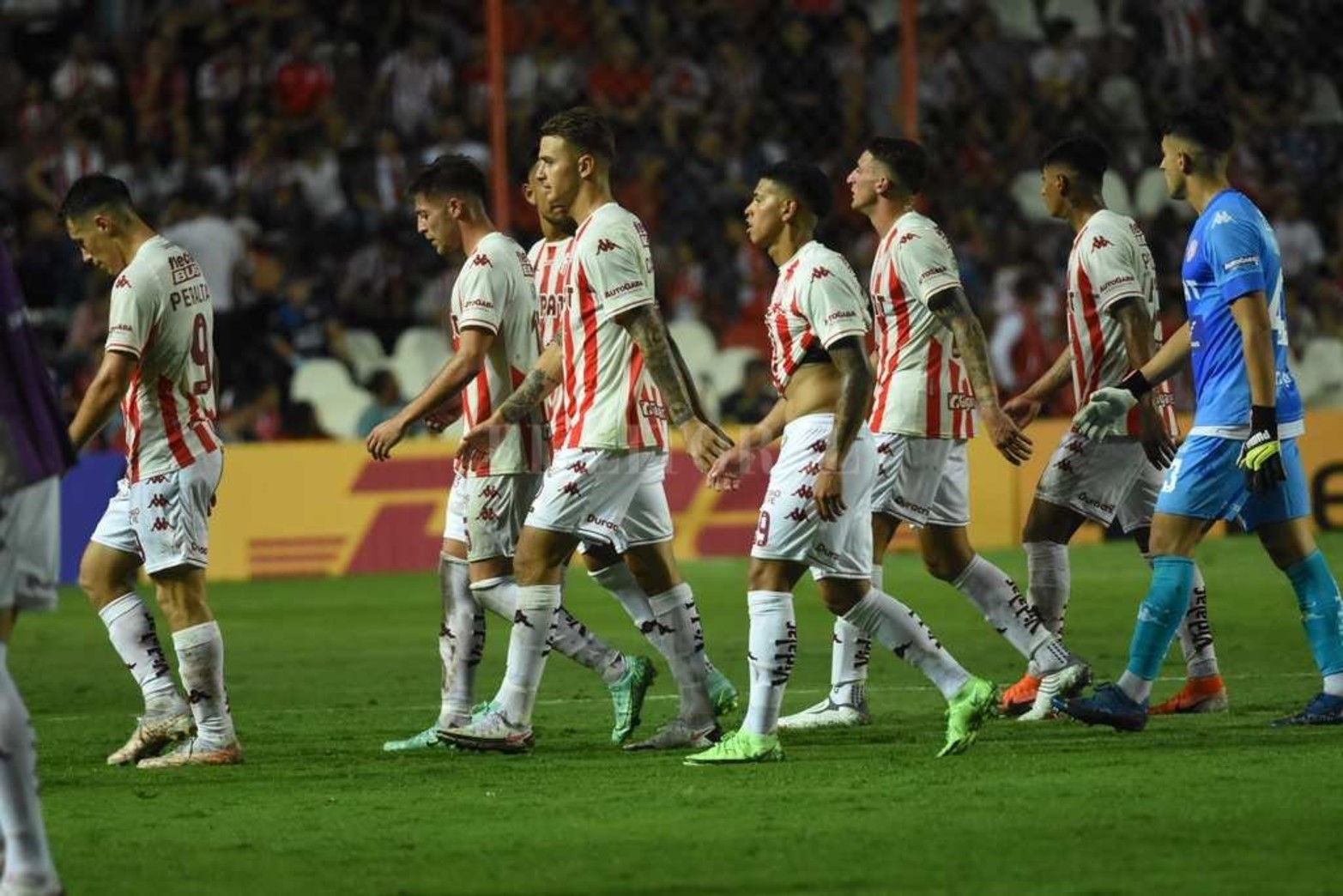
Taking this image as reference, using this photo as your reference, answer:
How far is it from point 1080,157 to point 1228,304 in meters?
1.49

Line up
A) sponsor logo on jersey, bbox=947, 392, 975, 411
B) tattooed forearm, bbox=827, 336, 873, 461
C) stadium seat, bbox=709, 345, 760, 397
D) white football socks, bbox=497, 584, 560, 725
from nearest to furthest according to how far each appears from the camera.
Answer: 1. tattooed forearm, bbox=827, 336, 873, 461
2. white football socks, bbox=497, 584, 560, 725
3. sponsor logo on jersey, bbox=947, 392, 975, 411
4. stadium seat, bbox=709, 345, 760, 397

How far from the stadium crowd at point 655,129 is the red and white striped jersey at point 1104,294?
956cm

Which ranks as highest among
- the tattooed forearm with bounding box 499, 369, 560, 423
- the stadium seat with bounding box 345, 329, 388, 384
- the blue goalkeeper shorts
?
the stadium seat with bounding box 345, 329, 388, 384

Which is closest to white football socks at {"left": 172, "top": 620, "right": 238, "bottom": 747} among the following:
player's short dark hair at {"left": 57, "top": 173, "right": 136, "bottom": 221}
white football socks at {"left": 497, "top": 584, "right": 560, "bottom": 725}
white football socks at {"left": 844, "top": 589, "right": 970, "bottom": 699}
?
white football socks at {"left": 497, "top": 584, "right": 560, "bottom": 725}

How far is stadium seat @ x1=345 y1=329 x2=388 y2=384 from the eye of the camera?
781 inches

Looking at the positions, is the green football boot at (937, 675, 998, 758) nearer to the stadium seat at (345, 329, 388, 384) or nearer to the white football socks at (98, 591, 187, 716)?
the white football socks at (98, 591, 187, 716)

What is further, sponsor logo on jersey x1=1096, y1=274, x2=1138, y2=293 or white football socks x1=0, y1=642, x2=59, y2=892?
sponsor logo on jersey x1=1096, y1=274, x2=1138, y2=293

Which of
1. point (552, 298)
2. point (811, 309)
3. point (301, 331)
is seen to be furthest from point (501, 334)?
point (301, 331)

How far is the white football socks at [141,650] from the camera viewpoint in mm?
9172

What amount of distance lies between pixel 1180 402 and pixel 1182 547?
11.3m

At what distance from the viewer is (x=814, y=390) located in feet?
27.7

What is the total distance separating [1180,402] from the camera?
1984cm

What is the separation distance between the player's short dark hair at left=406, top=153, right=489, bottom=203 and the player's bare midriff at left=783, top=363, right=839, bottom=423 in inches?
72.9

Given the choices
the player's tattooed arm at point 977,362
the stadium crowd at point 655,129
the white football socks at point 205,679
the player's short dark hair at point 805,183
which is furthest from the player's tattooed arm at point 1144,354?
the stadium crowd at point 655,129
